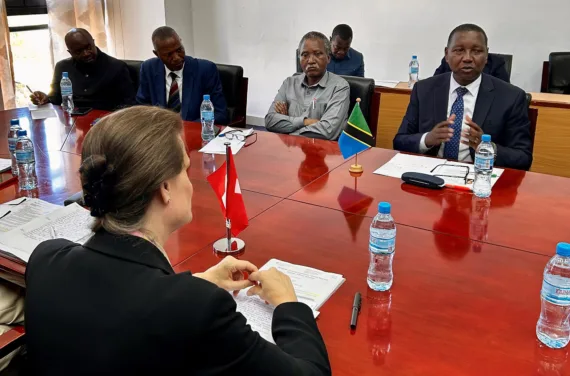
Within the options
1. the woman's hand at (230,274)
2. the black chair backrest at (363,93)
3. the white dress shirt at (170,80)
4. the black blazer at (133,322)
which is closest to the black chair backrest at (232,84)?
the white dress shirt at (170,80)

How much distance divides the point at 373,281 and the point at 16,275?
1013 mm

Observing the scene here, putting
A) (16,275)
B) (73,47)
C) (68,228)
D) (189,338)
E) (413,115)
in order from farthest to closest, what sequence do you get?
(73,47) < (413,115) < (68,228) < (16,275) < (189,338)

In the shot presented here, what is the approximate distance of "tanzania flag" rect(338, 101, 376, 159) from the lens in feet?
7.63

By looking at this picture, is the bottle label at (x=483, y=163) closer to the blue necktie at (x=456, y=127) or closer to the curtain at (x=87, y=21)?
the blue necktie at (x=456, y=127)

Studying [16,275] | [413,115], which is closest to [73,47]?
[413,115]

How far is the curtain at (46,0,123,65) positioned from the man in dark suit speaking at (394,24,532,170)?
360 centimetres

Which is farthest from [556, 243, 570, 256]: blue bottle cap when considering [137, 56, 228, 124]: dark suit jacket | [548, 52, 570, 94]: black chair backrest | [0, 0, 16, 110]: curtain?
[0, 0, 16, 110]: curtain

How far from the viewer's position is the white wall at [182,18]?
5684 millimetres

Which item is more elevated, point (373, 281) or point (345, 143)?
point (345, 143)

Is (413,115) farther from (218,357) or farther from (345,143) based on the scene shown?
(218,357)

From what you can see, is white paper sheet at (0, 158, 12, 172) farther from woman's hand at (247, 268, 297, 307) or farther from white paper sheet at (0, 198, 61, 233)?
woman's hand at (247, 268, 297, 307)

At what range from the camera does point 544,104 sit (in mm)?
3398

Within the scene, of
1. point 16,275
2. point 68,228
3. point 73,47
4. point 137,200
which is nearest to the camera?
point 137,200

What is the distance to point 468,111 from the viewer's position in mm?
2680
